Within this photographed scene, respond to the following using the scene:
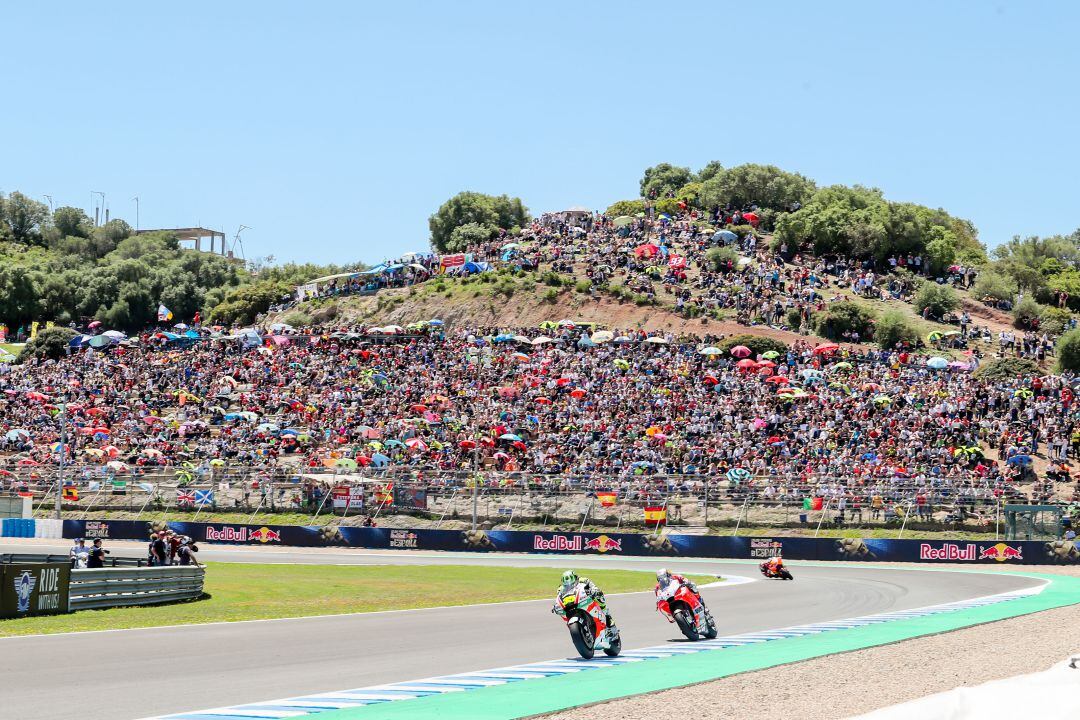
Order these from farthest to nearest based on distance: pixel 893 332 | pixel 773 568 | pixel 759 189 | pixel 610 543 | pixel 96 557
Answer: pixel 759 189
pixel 893 332
pixel 610 543
pixel 773 568
pixel 96 557

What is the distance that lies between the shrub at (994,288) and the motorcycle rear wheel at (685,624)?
261ft

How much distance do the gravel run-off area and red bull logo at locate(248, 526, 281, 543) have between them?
38.0 m

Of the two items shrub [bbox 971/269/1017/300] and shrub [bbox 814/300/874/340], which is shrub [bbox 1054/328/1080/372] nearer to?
shrub [bbox 814/300/874/340]

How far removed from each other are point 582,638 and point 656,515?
32.7 m

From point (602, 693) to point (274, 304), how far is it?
96.6 m

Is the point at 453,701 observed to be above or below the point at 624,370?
below

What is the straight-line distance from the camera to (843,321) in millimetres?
81188

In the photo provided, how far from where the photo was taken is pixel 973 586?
3303cm

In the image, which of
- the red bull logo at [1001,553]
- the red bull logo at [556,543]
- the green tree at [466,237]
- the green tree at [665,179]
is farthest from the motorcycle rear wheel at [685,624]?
the green tree at [665,179]

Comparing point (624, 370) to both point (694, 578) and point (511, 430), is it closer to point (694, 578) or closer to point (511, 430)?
point (511, 430)

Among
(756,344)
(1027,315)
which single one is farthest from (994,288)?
(756,344)

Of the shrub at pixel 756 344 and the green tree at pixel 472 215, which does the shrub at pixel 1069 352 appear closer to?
the shrub at pixel 756 344

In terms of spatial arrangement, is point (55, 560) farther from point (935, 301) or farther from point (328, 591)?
point (935, 301)

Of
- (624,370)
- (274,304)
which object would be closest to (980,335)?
(624,370)
